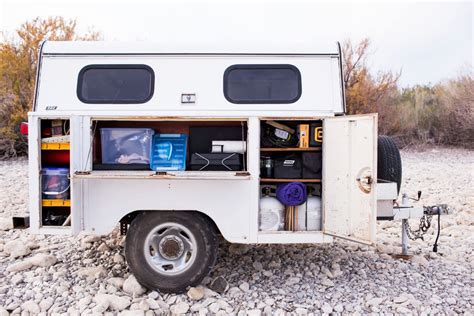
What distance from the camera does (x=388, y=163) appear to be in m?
5.11

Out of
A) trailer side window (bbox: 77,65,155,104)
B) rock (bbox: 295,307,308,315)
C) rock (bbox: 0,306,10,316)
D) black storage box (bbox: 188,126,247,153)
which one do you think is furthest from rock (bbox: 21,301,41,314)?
rock (bbox: 295,307,308,315)

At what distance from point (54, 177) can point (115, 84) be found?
1.15 metres

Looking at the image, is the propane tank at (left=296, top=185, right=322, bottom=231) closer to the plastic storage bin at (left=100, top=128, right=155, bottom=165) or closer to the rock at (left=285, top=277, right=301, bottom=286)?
the rock at (left=285, top=277, right=301, bottom=286)

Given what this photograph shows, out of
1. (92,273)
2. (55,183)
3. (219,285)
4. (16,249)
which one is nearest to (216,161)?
(219,285)

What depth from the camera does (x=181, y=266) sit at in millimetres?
4488

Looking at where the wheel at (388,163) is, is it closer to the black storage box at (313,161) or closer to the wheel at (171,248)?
the black storage box at (313,161)

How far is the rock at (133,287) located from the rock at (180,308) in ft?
1.40

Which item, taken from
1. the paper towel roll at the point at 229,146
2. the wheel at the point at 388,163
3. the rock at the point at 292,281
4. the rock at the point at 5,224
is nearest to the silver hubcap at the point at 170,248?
the paper towel roll at the point at 229,146

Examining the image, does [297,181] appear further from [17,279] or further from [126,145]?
[17,279]

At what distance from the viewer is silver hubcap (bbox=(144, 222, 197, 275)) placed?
14.6 ft

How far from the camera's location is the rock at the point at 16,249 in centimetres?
549

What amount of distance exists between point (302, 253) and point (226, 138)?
5.75 feet

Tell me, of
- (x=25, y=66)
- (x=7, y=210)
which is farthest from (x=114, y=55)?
(x=25, y=66)

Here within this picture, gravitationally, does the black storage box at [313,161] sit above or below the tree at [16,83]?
below
